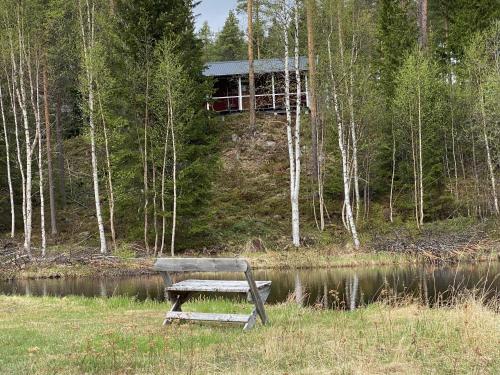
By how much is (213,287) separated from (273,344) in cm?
184

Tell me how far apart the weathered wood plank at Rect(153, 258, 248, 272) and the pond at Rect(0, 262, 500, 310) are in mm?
4580

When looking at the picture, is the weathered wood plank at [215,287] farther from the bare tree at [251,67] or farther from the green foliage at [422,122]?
the bare tree at [251,67]

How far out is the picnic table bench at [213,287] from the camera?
704 cm

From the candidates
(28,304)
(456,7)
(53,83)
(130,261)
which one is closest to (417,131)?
(456,7)

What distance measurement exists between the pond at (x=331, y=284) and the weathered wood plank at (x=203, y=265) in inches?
180

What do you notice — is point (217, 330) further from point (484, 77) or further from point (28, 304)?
point (484, 77)

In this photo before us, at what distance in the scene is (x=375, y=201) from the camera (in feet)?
94.2

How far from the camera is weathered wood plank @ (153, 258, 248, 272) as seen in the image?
6911 millimetres

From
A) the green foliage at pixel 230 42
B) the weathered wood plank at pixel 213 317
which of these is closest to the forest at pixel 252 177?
the weathered wood plank at pixel 213 317

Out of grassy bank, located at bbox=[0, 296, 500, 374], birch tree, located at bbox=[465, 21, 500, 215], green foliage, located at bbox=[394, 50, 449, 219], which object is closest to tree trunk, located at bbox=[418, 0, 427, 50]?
green foliage, located at bbox=[394, 50, 449, 219]

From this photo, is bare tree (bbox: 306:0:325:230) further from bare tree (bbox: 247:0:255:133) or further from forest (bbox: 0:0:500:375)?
bare tree (bbox: 247:0:255:133)

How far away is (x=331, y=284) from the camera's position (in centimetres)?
1498

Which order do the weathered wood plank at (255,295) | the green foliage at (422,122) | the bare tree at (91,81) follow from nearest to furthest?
the weathered wood plank at (255,295) → the bare tree at (91,81) → the green foliage at (422,122)

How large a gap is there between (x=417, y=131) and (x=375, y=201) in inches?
192
